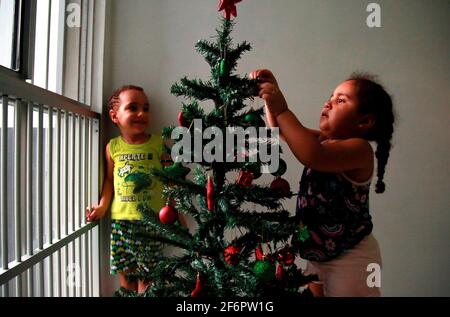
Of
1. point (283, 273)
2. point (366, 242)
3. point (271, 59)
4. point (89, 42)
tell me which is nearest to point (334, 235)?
point (366, 242)

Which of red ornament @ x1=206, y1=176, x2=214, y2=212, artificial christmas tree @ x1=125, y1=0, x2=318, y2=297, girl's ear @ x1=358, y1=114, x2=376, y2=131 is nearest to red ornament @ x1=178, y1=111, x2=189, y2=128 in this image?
artificial christmas tree @ x1=125, y1=0, x2=318, y2=297

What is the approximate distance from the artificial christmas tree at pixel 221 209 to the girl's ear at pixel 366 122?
0.33m

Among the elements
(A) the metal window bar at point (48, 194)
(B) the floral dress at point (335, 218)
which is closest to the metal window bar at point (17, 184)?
(A) the metal window bar at point (48, 194)

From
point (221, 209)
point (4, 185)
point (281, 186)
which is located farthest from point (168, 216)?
point (4, 185)

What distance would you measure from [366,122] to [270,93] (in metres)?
0.33

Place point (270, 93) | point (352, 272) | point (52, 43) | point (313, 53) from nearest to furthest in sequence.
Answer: point (270, 93) < point (352, 272) < point (52, 43) < point (313, 53)

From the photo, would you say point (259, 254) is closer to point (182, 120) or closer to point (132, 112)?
point (182, 120)

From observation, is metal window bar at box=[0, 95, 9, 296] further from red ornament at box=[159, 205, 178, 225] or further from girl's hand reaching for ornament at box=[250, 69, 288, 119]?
girl's hand reaching for ornament at box=[250, 69, 288, 119]

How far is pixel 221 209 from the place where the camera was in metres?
0.73

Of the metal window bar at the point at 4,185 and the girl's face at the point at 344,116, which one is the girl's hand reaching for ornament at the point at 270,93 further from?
the metal window bar at the point at 4,185

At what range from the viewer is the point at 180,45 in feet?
4.31

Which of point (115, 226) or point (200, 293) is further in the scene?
point (115, 226)

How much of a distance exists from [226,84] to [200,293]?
434 millimetres

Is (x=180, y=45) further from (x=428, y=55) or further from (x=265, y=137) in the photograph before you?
(x=428, y=55)
